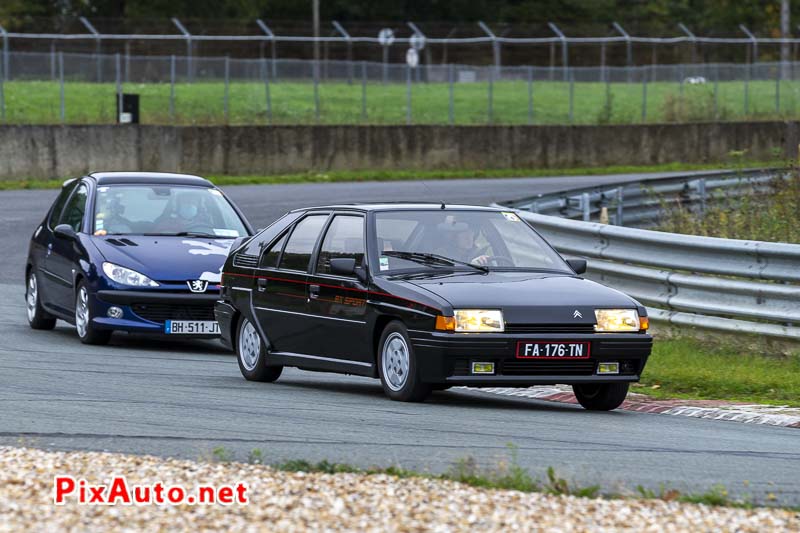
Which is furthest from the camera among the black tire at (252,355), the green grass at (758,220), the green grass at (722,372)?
the green grass at (758,220)

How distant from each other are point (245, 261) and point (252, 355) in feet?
2.75

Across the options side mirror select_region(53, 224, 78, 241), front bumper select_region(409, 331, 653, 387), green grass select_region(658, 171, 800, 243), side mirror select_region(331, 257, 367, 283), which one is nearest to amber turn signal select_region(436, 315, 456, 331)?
front bumper select_region(409, 331, 653, 387)

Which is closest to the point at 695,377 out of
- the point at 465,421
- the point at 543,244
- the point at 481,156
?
the point at 543,244

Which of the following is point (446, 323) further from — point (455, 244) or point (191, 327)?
point (191, 327)

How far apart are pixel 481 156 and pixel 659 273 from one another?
27.0 m

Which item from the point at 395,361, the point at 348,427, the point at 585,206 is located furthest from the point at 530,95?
the point at 348,427

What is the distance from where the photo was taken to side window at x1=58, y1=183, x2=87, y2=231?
1550 cm

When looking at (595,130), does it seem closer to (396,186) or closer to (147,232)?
(396,186)

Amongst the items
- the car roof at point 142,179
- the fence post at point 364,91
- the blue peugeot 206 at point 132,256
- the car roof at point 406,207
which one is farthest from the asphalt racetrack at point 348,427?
the fence post at point 364,91

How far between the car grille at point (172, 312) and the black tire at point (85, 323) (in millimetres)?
403

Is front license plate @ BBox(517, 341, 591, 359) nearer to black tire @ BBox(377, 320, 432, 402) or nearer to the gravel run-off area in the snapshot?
black tire @ BBox(377, 320, 432, 402)

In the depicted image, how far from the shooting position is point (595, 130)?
4334 cm

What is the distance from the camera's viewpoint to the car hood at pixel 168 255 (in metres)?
14.2

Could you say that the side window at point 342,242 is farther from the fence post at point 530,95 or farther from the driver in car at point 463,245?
the fence post at point 530,95
